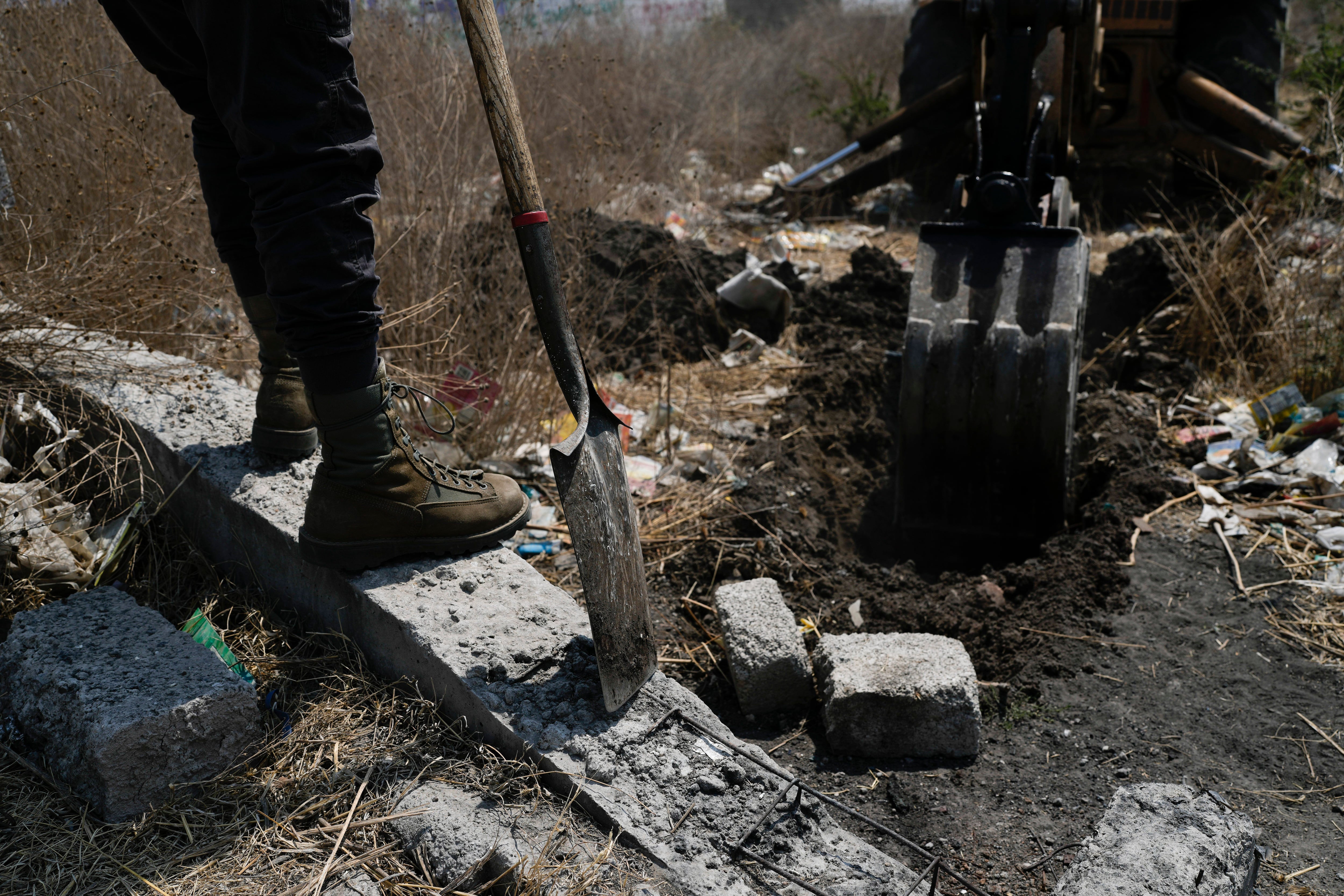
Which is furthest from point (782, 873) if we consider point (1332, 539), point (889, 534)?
point (1332, 539)

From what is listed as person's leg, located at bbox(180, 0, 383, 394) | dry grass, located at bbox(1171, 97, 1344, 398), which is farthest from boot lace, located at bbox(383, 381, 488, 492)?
dry grass, located at bbox(1171, 97, 1344, 398)

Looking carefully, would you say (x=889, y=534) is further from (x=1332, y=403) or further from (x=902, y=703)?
(x=1332, y=403)

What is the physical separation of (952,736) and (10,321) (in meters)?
2.80

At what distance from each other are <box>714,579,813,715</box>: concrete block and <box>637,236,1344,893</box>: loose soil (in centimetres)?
5

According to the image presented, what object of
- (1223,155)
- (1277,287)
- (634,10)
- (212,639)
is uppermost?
(634,10)

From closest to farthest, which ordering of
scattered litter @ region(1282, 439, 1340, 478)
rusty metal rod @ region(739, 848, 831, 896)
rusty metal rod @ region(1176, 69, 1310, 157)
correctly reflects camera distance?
1. rusty metal rod @ region(739, 848, 831, 896)
2. scattered litter @ region(1282, 439, 1340, 478)
3. rusty metal rod @ region(1176, 69, 1310, 157)

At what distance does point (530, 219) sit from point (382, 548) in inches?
31.1

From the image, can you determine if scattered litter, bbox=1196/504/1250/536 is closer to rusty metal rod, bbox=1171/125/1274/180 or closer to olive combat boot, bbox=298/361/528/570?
olive combat boot, bbox=298/361/528/570

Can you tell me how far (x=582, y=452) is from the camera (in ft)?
5.71

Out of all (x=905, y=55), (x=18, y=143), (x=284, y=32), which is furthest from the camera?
(x=905, y=55)

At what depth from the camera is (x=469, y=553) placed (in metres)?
2.19

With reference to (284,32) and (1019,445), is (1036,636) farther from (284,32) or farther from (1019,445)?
(284,32)

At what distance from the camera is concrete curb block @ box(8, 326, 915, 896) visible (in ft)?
5.09

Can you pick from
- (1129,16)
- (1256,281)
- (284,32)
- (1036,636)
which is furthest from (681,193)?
(284,32)
